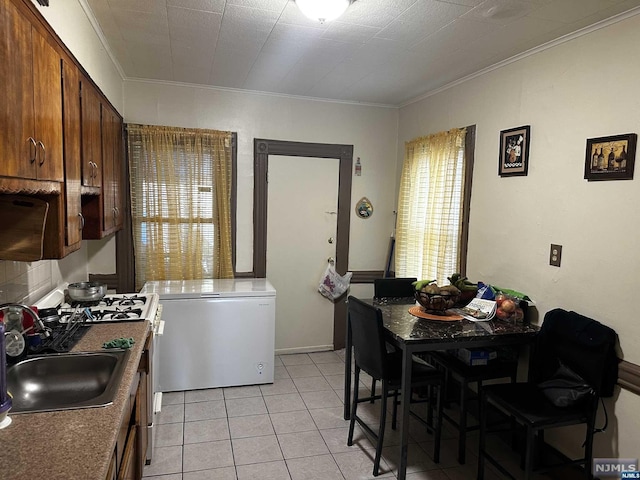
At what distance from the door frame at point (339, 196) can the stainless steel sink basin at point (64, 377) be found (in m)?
2.24

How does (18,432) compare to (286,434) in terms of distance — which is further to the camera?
(286,434)

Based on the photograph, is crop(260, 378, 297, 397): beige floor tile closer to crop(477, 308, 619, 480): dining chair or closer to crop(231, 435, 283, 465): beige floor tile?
crop(231, 435, 283, 465): beige floor tile

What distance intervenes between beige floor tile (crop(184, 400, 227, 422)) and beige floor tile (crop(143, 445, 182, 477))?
0.36 metres

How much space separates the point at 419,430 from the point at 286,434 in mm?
919

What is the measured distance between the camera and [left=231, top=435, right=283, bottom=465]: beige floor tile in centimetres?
253

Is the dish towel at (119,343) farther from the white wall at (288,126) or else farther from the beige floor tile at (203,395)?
the white wall at (288,126)

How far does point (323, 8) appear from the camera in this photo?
1982 mm

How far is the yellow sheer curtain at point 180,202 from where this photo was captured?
3.60 metres

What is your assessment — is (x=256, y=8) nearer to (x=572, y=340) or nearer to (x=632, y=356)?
(x=572, y=340)

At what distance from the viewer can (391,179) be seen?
4.38 metres

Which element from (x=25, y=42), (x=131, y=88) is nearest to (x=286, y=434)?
(x=25, y=42)

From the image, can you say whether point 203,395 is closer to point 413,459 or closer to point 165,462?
point 165,462

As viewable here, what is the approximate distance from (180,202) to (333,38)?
1954 millimetres

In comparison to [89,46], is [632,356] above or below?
below
